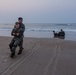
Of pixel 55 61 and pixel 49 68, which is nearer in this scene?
pixel 49 68

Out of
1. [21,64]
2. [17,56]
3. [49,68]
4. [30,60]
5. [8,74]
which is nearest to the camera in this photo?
[8,74]

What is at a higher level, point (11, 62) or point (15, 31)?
point (15, 31)

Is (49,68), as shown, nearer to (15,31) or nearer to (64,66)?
(64,66)

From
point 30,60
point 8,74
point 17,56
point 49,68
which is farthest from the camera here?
point 17,56

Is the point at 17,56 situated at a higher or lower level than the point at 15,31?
lower

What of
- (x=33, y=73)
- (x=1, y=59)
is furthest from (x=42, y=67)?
(x=1, y=59)

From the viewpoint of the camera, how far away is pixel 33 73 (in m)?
6.57

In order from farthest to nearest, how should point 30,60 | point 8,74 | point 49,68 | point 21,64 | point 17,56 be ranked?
point 17,56 < point 30,60 < point 21,64 < point 49,68 < point 8,74

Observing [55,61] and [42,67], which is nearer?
[42,67]

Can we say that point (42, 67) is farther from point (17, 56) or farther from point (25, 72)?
point (17, 56)

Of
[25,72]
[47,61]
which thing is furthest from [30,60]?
[25,72]

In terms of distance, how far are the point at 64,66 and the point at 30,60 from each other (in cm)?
156

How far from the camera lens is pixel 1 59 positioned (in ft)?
27.9

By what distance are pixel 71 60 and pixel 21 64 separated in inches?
79.2
